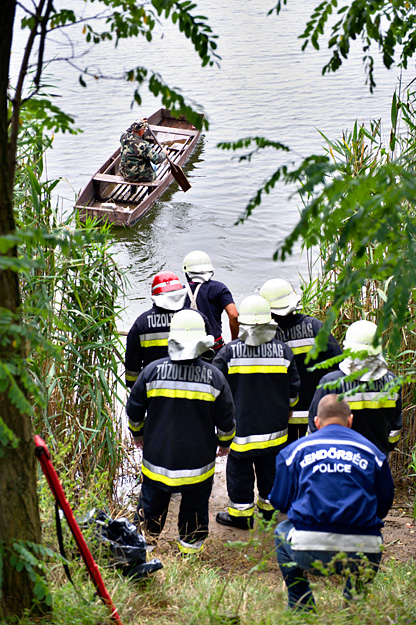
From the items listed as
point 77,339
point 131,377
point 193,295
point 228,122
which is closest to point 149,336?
point 131,377

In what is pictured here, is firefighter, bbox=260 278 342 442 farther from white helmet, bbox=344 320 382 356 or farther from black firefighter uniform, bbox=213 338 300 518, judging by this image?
white helmet, bbox=344 320 382 356

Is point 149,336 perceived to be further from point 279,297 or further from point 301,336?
point 301,336

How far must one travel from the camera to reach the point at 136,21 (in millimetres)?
2545

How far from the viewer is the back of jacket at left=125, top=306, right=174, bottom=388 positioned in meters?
5.22

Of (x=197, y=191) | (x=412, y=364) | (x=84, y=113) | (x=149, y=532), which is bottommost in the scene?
(x=149, y=532)

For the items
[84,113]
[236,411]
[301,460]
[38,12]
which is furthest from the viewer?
[84,113]

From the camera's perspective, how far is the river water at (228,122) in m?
13.8

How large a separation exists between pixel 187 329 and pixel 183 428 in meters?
0.62

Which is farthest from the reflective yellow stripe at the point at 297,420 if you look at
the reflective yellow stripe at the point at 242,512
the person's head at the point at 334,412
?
the person's head at the point at 334,412

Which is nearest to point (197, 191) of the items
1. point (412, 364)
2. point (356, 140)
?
point (356, 140)

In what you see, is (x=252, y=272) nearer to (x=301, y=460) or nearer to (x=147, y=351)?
(x=147, y=351)

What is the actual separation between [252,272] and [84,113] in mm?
10901

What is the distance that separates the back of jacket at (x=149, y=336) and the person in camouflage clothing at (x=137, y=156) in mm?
8581

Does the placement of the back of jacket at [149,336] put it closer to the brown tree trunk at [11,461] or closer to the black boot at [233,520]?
the black boot at [233,520]
